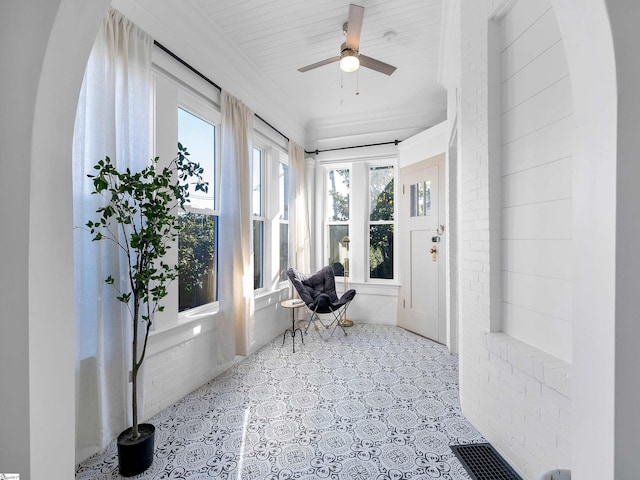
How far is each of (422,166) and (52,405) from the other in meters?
4.17

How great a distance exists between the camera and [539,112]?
1.52m

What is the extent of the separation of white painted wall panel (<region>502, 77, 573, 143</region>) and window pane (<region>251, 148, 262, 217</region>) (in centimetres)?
279

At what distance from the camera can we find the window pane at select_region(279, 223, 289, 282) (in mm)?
4447

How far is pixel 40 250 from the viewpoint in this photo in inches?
30.1

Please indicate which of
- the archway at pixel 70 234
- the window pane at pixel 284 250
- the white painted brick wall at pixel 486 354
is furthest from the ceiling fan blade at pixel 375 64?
the window pane at pixel 284 250

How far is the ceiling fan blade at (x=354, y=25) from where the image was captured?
7.11 feet

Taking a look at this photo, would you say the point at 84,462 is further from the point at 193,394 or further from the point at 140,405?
the point at 193,394

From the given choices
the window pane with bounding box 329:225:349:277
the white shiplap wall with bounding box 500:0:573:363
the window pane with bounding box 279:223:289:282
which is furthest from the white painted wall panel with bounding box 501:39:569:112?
the window pane with bounding box 329:225:349:277

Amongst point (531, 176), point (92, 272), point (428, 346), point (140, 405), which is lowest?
point (428, 346)

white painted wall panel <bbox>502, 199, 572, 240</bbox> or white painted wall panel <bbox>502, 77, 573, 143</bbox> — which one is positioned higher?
white painted wall panel <bbox>502, 77, 573, 143</bbox>

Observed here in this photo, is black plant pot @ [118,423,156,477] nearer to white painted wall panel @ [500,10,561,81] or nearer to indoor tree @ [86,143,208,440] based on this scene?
indoor tree @ [86,143,208,440]

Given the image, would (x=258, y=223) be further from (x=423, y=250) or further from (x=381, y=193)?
(x=423, y=250)

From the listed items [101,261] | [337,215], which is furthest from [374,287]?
[101,261]

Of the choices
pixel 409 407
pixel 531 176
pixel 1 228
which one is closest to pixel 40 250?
pixel 1 228
